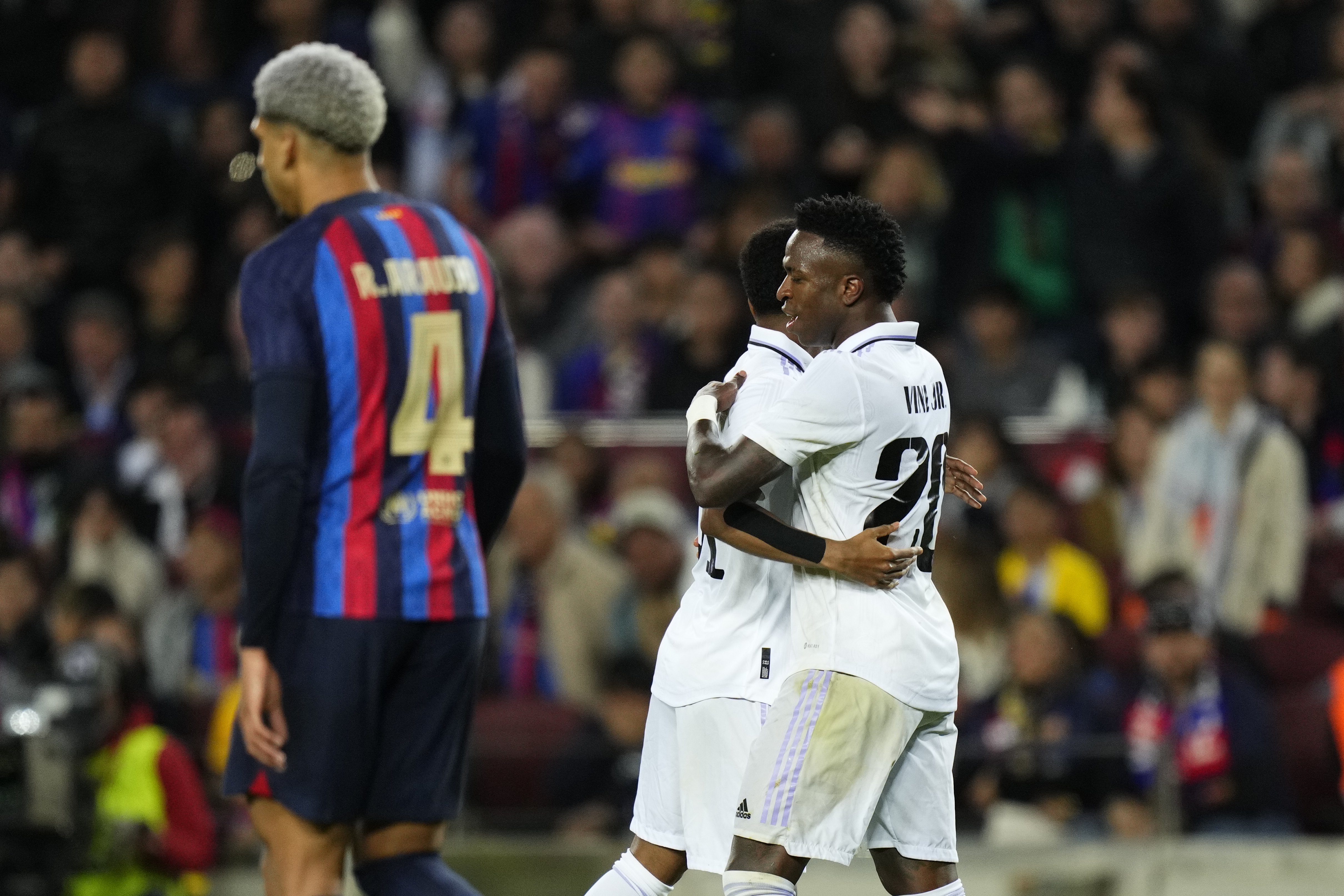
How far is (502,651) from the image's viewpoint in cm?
866

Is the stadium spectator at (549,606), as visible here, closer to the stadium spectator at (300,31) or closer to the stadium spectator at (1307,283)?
the stadium spectator at (1307,283)

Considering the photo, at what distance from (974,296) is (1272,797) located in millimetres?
3184

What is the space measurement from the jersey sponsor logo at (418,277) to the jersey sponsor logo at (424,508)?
44 centimetres

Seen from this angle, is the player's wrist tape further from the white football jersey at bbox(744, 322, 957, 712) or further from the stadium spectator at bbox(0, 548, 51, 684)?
the stadium spectator at bbox(0, 548, 51, 684)

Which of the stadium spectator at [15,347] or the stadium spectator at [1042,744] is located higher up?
the stadium spectator at [15,347]

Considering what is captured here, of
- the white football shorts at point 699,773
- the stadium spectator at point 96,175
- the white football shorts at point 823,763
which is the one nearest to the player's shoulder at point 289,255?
the white football shorts at point 699,773

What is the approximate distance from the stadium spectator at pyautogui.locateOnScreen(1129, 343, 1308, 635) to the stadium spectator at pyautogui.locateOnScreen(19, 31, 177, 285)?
6107 millimetres

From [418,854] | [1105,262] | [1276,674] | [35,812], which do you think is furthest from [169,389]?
[418,854]

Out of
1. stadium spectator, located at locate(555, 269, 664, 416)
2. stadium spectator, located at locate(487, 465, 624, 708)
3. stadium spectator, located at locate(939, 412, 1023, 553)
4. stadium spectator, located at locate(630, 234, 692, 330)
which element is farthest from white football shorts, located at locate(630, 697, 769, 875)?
stadium spectator, located at locate(630, 234, 692, 330)

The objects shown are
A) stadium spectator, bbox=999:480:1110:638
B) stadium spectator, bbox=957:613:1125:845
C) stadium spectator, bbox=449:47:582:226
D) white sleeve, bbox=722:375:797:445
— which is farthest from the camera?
stadium spectator, bbox=449:47:582:226

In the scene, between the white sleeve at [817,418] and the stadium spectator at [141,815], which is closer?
the white sleeve at [817,418]

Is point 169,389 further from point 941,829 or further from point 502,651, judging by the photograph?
point 941,829

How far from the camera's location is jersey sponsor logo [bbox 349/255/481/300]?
4.30 m

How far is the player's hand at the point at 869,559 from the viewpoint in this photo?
4.11 metres
